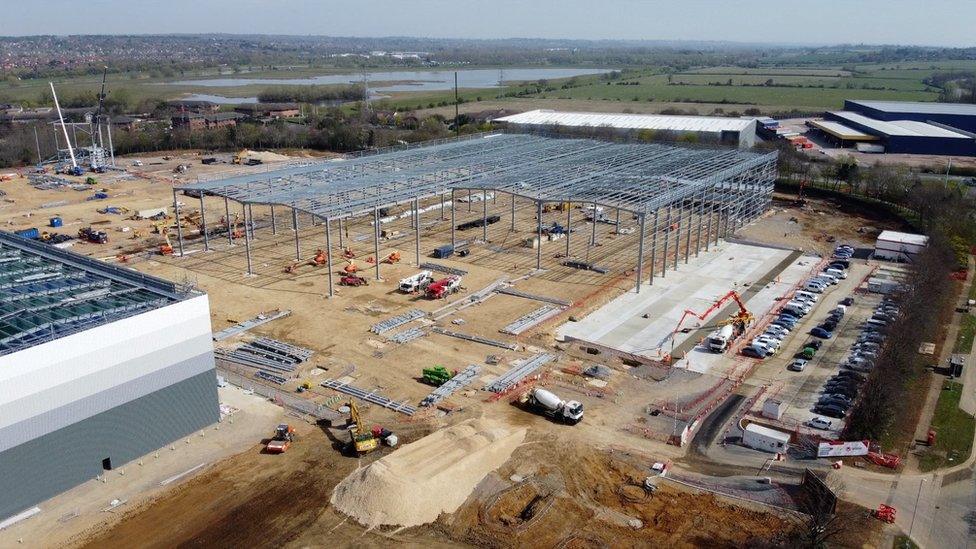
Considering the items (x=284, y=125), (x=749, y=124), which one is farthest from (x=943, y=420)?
(x=284, y=125)

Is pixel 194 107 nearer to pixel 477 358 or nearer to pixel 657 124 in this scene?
pixel 657 124

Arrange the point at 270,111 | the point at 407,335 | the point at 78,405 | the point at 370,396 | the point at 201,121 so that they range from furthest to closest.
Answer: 1. the point at 270,111
2. the point at 201,121
3. the point at 407,335
4. the point at 370,396
5. the point at 78,405

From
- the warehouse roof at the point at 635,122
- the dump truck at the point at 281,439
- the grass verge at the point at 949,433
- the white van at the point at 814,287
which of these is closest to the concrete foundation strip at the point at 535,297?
the white van at the point at 814,287

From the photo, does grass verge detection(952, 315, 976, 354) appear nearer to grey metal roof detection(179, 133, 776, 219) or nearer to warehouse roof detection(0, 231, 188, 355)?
grey metal roof detection(179, 133, 776, 219)

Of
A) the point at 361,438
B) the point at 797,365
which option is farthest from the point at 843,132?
the point at 361,438

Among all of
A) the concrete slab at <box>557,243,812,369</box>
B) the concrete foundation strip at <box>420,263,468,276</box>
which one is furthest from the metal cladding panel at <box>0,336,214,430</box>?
the concrete foundation strip at <box>420,263,468,276</box>

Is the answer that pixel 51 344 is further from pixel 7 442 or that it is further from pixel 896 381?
pixel 896 381
